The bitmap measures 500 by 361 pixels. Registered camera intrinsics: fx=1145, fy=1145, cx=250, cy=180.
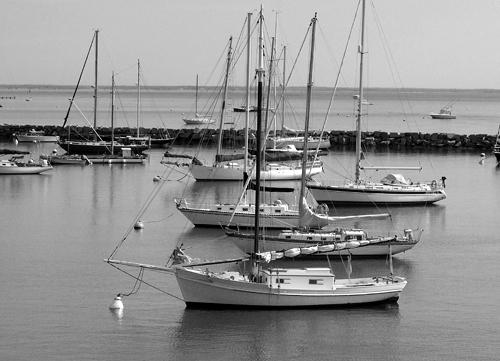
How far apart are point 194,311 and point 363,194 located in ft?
70.5

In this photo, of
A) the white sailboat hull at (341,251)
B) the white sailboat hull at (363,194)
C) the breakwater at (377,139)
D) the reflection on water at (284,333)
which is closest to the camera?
the reflection on water at (284,333)

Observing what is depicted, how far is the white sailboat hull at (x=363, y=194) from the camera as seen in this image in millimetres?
48031

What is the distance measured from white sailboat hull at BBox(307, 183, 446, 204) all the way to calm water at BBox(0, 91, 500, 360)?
2.18ft

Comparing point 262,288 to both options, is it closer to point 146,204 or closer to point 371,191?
point 371,191

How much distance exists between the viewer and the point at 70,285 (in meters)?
30.7

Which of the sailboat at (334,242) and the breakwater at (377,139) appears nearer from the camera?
the sailboat at (334,242)

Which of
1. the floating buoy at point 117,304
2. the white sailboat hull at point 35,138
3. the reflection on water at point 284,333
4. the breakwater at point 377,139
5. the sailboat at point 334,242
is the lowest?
the reflection on water at point 284,333

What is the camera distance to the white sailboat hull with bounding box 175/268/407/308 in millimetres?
27438

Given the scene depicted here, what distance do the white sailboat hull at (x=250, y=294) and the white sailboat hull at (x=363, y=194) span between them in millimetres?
19933

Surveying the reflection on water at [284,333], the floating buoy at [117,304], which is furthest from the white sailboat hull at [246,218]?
the floating buoy at [117,304]

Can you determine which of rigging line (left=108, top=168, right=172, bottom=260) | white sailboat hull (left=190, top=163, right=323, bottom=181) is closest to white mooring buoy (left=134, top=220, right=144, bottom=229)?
rigging line (left=108, top=168, right=172, bottom=260)

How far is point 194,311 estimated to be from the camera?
2775cm

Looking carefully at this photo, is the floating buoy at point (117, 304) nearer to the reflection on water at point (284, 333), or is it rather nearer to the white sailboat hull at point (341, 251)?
the reflection on water at point (284, 333)

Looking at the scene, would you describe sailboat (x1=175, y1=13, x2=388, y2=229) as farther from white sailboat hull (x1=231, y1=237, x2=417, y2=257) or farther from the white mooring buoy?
white sailboat hull (x1=231, y1=237, x2=417, y2=257)
